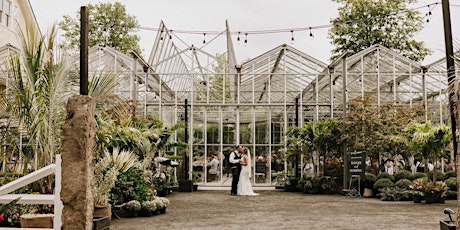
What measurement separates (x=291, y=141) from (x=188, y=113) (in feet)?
12.6

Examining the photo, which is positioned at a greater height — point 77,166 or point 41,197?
point 77,166

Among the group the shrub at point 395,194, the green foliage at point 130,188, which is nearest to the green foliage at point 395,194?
the shrub at point 395,194

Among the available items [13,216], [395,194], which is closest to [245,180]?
[395,194]

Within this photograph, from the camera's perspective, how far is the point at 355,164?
46.3 ft

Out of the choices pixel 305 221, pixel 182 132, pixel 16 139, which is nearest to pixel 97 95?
pixel 16 139

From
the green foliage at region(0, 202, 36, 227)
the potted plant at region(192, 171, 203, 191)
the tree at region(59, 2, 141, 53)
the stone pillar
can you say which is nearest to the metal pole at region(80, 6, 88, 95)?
the stone pillar

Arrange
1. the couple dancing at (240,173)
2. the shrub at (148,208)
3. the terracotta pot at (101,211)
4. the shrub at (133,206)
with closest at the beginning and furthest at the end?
the terracotta pot at (101,211) → the shrub at (133,206) → the shrub at (148,208) → the couple dancing at (240,173)

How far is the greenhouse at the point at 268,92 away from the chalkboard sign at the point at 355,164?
3.19 metres

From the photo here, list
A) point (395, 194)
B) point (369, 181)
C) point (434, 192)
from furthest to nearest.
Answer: point (369, 181) < point (395, 194) < point (434, 192)

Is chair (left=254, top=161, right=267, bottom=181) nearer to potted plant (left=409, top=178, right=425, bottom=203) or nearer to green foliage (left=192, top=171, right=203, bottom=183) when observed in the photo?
green foliage (left=192, top=171, right=203, bottom=183)

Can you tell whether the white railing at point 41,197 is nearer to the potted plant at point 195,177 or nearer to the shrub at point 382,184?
the shrub at point 382,184

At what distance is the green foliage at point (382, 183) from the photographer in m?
13.8

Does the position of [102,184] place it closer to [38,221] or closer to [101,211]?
[101,211]

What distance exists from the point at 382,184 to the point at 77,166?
1019 centimetres
